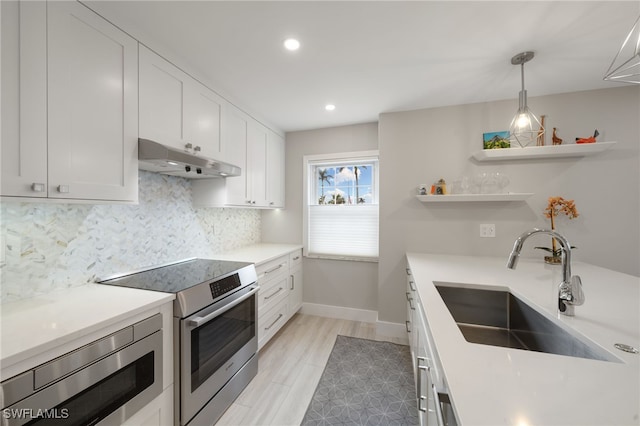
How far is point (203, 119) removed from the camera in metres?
1.89

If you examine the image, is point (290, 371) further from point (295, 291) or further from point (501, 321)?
point (501, 321)

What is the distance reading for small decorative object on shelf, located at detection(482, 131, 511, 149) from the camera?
221 centimetres

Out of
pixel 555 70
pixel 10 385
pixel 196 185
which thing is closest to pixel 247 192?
pixel 196 185

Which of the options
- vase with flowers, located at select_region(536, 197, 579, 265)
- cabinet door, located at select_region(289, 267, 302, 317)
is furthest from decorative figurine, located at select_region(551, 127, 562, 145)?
cabinet door, located at select_region(289, 267, 302, 317)

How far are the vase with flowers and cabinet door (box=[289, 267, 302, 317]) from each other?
2378mm

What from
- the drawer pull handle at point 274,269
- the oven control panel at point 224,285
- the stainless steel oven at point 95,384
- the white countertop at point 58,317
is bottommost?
the stainless steel oven at point 95,384

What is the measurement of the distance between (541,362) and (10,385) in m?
1.60

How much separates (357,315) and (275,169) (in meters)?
2.06

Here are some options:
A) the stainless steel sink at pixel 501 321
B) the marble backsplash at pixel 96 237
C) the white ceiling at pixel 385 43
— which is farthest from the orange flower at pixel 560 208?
the marble backsplash at pixel 96 237

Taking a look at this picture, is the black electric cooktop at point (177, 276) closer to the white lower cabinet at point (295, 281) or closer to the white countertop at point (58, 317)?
the white countertop at point (58, 317)

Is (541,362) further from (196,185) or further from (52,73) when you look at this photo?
(196,185)

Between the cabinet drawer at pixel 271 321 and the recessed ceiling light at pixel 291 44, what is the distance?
211 centimetres

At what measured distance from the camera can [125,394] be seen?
1076 mm

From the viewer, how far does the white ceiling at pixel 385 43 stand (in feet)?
4.22
